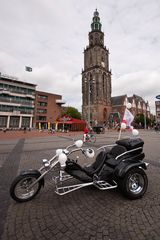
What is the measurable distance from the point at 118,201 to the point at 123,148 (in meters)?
1.22

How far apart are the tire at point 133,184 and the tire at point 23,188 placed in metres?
1.90

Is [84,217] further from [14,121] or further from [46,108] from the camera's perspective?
[46,108]

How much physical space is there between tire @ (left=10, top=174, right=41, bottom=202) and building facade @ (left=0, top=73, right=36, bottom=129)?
4712 cm

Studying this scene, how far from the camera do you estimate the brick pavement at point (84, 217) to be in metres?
2.10

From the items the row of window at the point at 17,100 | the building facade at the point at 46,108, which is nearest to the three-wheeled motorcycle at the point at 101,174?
the row of window at the point at 17,100

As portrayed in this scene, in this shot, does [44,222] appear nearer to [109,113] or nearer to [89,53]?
[109,113]

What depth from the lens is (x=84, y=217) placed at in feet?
Answer: 8.21

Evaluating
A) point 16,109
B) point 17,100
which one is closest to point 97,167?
point 16,109

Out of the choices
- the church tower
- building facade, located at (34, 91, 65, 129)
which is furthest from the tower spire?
building facade, located at (34, 91, 65, 129)

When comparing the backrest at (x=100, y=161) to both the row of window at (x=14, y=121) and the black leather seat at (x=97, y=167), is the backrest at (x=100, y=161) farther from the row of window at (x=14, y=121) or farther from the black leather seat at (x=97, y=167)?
the row of window at (x=14, y=121)

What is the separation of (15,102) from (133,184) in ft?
164

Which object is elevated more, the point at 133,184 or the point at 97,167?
the point at 97,167

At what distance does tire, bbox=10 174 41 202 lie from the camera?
2.92 meters

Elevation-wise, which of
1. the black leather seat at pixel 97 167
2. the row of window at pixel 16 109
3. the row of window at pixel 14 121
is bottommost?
the black leather seat at pixel 97 167
